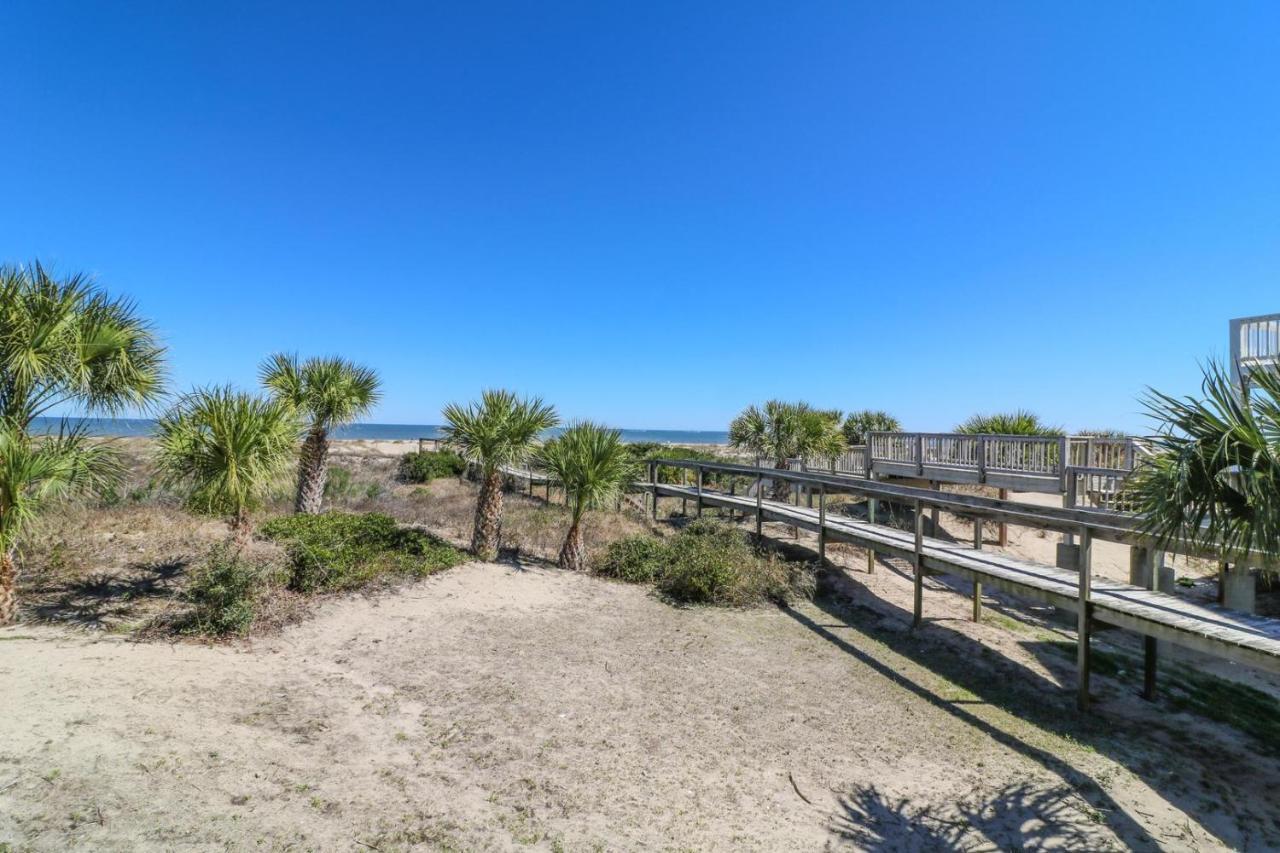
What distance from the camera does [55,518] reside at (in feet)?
29.9

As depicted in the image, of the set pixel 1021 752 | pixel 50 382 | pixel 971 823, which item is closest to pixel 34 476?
pixel 50 382

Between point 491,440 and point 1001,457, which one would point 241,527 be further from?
point 1001,457

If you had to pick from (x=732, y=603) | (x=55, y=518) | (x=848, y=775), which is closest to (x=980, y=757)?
(x=848, y=775)

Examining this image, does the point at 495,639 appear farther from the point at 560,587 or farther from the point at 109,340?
the point at 109,340

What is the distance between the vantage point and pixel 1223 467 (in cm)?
433

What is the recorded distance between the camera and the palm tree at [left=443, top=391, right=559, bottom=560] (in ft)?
34.5

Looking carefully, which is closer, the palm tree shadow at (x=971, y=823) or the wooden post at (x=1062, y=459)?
the palm tree shadow at (x=971, y=823)

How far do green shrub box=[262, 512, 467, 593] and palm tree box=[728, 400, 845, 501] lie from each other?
39.5ft

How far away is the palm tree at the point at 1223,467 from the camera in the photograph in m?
4.01

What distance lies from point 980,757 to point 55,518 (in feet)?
42.1

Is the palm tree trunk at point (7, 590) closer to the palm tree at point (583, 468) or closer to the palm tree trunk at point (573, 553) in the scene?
the palm tree at point (583, 468)

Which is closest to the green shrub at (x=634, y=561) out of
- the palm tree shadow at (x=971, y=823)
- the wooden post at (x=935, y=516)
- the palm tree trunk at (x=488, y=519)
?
the palm tree trunk at (x=488, y=519)

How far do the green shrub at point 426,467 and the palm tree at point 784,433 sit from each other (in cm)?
1051

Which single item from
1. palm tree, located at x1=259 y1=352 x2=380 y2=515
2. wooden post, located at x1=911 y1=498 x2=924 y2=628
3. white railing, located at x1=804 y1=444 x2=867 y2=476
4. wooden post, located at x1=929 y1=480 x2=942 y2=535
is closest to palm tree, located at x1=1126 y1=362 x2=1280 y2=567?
wooden post, located at x1=911 y1=498 x2=924 y2=628
